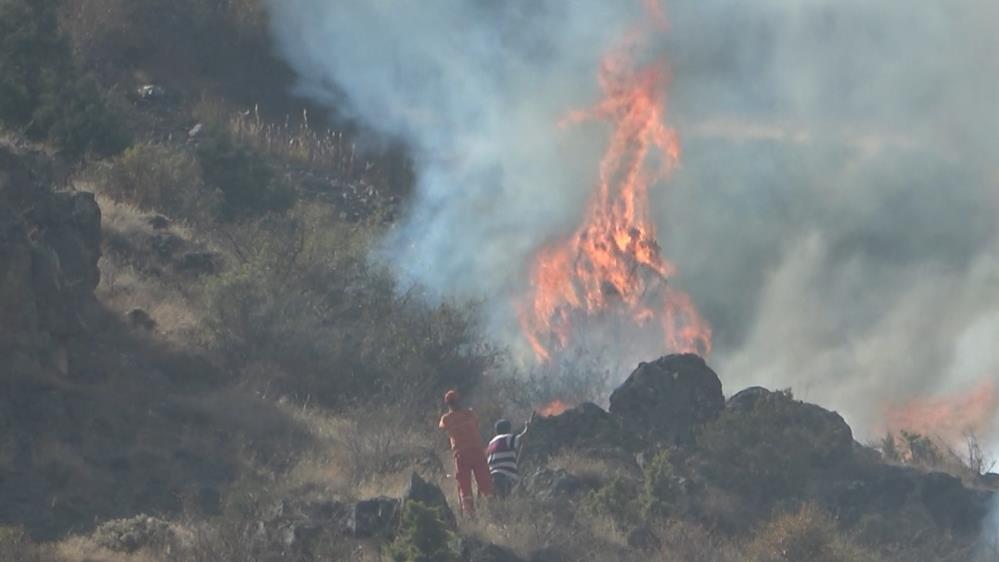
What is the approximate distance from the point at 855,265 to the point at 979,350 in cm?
530

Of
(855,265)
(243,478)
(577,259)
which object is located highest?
(855,265)

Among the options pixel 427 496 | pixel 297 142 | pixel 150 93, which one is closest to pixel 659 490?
pixel 427 496

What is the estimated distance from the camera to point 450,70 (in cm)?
4153

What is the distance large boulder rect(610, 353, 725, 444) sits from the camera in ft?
93.4

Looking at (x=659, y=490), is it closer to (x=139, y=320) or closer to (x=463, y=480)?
(x=463, y=480)

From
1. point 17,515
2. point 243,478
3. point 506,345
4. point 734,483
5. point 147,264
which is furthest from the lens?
point 506,345

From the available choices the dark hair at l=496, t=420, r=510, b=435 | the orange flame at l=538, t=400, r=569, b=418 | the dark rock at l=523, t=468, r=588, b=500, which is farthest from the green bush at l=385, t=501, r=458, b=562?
the orange flame at l=538, t=400, r=569, b=418

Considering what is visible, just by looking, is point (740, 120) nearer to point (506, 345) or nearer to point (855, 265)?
point (855, 265)

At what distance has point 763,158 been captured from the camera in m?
48.1

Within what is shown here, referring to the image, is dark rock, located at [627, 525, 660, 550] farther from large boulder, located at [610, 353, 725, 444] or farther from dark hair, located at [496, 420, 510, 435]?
large boulder, located at [610, 353, 725, 444]

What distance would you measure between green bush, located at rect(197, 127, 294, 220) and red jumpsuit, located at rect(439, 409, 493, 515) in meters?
14.1

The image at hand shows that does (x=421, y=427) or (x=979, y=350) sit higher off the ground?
(x=979, y=350)

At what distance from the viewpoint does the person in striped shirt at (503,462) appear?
951 inches

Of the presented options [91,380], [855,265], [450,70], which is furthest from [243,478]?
[855,265]
